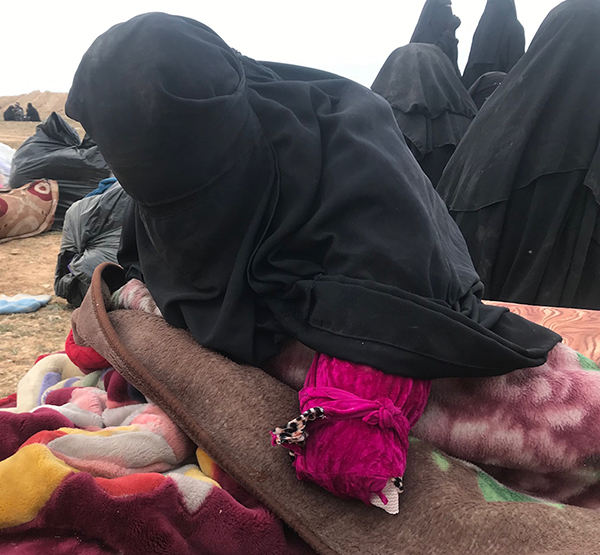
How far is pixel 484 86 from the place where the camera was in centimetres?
469

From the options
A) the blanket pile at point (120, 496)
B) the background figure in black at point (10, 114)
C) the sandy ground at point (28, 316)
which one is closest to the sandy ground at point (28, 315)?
the sandy ground at point (28, 316)

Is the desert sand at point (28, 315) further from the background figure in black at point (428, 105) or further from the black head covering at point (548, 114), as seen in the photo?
the background figure in black at point (428, 105)

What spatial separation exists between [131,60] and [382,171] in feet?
1.79

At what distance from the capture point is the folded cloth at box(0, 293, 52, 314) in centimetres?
370

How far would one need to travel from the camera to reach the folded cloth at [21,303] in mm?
3699

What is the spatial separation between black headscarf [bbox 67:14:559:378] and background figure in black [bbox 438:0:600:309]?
1423 mm

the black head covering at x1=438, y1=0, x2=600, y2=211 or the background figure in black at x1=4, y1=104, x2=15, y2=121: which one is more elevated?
the black head covering at x1=438, y1=0, x2=600, y2=211

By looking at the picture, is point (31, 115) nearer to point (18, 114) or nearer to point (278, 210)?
point (18, 114)

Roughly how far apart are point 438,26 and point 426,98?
66.7 inches

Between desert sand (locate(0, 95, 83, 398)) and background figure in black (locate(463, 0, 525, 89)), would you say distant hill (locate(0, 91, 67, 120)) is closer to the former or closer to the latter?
desert sand (locate(0, 95, 83, 398))

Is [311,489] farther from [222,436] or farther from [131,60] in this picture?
[131,60]

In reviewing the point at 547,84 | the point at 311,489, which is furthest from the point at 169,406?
the point at 547,84

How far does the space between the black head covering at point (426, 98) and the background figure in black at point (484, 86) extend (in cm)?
37

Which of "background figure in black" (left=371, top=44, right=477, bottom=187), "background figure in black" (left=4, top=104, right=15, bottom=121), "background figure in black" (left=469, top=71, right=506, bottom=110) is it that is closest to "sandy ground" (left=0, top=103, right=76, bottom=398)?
"background figure in black" (left=371, top=44, right=477, bottom=187)
